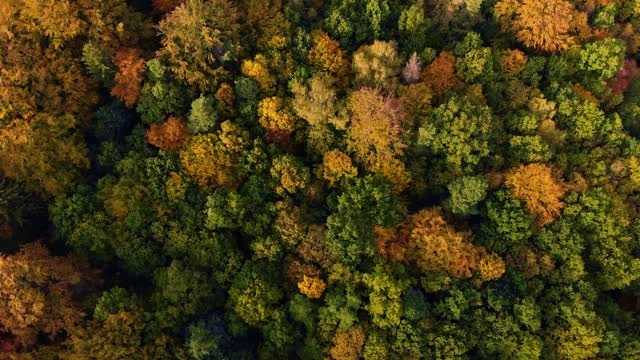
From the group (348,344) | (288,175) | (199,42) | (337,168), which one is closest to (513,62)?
(337,168)

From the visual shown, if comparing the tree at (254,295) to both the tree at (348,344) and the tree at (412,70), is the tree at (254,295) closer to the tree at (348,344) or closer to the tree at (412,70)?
the tree at (348,344)

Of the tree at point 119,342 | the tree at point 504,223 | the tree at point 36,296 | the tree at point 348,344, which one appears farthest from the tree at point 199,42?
the tree at point 504,223

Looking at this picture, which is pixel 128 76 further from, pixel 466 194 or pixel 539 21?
pixel 539 21

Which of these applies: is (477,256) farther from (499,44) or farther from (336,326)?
(499,44)

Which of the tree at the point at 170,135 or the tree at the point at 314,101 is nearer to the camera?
the tree at the point at 314,101

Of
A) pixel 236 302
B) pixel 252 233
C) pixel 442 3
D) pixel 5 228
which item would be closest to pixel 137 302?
pixel 236 302

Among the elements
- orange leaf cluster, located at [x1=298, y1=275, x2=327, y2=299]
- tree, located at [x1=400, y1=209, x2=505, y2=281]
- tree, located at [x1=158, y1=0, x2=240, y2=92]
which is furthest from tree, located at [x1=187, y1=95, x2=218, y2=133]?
tree, located at [x1=400, y1=209, x2=505, y2=281]

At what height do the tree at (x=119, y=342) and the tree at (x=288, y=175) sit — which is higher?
the tree at (x=288, y=175)
